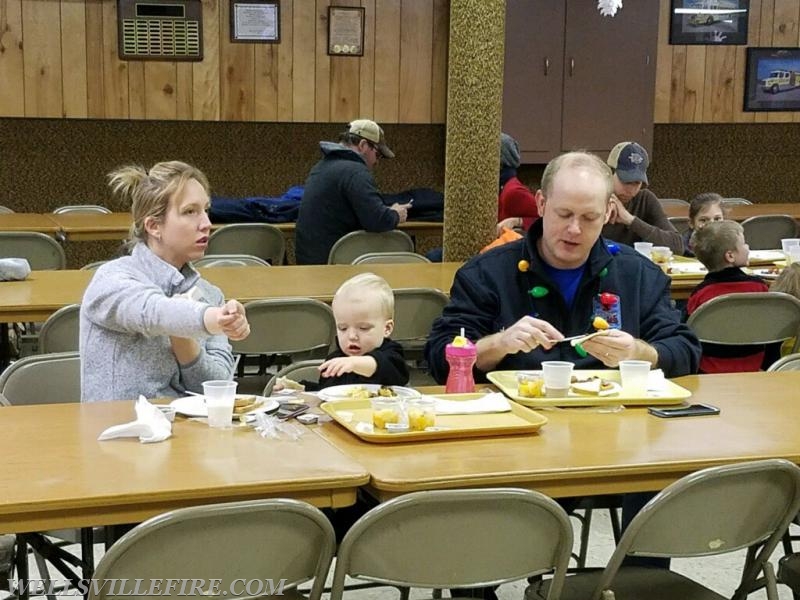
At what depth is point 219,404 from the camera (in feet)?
8.17

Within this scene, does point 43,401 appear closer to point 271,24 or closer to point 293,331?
point 293,331

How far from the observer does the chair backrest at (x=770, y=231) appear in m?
7.98

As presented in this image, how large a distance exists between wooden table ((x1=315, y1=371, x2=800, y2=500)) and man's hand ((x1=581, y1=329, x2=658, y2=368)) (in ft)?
0.67

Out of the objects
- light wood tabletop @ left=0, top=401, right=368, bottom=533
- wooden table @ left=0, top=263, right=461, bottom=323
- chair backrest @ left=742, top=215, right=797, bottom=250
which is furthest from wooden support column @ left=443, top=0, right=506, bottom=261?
chair backrest @ left=742, top=215, right=797, bottom=250

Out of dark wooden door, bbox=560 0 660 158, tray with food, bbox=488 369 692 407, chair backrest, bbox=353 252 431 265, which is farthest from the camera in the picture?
dark wooden door, bbox=560 0 660 158

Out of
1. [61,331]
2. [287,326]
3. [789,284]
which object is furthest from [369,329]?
[789,284]

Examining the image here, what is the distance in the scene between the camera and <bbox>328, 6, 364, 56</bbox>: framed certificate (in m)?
8.59

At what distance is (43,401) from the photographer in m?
3.24

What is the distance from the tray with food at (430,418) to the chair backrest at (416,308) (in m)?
2.07

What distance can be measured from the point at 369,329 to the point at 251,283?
6.02 ft

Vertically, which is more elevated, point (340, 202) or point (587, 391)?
point (340, 202)

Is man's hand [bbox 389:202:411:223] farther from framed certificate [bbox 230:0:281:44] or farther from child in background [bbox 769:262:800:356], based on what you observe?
child in background [bbox 769:262:800:356]

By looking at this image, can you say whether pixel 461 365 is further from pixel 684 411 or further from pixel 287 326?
pixel 287 326

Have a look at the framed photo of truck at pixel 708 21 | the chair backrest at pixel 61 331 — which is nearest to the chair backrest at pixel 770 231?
the framed photo of truck at pixel 708 21
